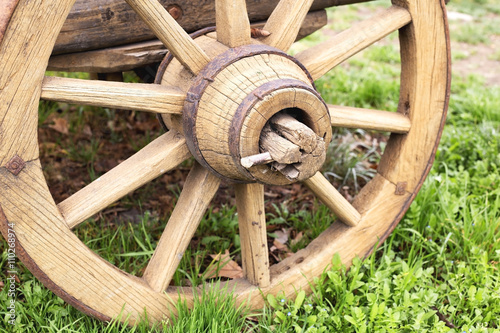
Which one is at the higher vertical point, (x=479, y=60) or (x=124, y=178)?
(x=124, y=178)

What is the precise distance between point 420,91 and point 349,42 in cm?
31

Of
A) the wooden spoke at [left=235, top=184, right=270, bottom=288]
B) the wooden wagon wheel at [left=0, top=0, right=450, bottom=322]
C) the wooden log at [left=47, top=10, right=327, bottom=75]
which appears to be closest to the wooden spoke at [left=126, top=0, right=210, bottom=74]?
the wooden wagon wheel at [left=0, top=0, right=450, bottom=322]

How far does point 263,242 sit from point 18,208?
74cm

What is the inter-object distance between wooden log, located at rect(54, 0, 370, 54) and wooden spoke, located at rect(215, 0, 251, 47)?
25 centimetres

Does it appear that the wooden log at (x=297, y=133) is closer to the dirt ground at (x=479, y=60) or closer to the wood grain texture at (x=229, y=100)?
the wood grain texture at (x=229, y=100)

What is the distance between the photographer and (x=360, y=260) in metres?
1.75

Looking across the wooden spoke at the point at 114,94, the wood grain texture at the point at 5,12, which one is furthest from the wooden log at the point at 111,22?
the wood grain texture at the point at 5,12

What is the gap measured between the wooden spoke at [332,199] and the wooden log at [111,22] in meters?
0.63

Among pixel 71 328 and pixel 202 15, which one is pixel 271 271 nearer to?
pixel 71 328

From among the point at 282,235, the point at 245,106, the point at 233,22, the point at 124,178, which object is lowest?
the point at 282,235

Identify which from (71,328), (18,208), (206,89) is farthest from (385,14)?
(71,328)

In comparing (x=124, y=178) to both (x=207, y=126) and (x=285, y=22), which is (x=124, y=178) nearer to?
(x=207, y=126)

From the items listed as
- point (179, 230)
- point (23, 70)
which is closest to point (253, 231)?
point (179, 230)

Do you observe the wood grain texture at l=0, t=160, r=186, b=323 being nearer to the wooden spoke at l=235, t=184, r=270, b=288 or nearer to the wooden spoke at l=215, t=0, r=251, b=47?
the wooden spoke at l=235, t=184, r=270, b=288
